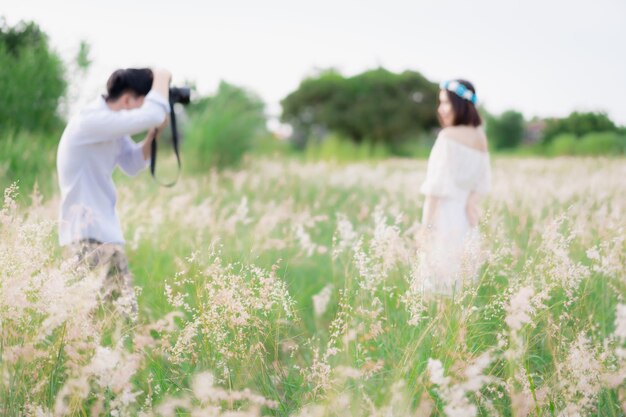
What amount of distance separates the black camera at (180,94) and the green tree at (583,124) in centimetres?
1385

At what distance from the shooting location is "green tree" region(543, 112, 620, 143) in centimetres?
1554

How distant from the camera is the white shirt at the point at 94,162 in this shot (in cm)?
273

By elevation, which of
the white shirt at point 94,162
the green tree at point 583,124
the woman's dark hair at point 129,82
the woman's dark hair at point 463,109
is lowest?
the white shirt at point 94,162

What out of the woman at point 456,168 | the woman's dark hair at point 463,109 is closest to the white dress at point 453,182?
the woman at point 456,168

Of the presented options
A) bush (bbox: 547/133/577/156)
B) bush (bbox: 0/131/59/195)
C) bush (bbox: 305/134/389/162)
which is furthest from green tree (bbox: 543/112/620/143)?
bush (bbox: 0/131/59/195)

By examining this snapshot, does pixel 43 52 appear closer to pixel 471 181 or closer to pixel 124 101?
pixel 124 101

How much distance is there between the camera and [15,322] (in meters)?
2.03

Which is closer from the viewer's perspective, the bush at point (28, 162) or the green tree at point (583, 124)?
the bush at point (28, 162)

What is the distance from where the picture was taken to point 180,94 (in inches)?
133

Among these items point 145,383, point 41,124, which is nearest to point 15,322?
point 145,383

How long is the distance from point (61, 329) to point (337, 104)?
31097mm

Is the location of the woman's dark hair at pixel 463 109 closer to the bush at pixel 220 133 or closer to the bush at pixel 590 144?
the bush at pixel 220 133

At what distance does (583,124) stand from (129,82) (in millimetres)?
16181

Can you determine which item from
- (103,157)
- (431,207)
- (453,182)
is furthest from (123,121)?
(453,182)
